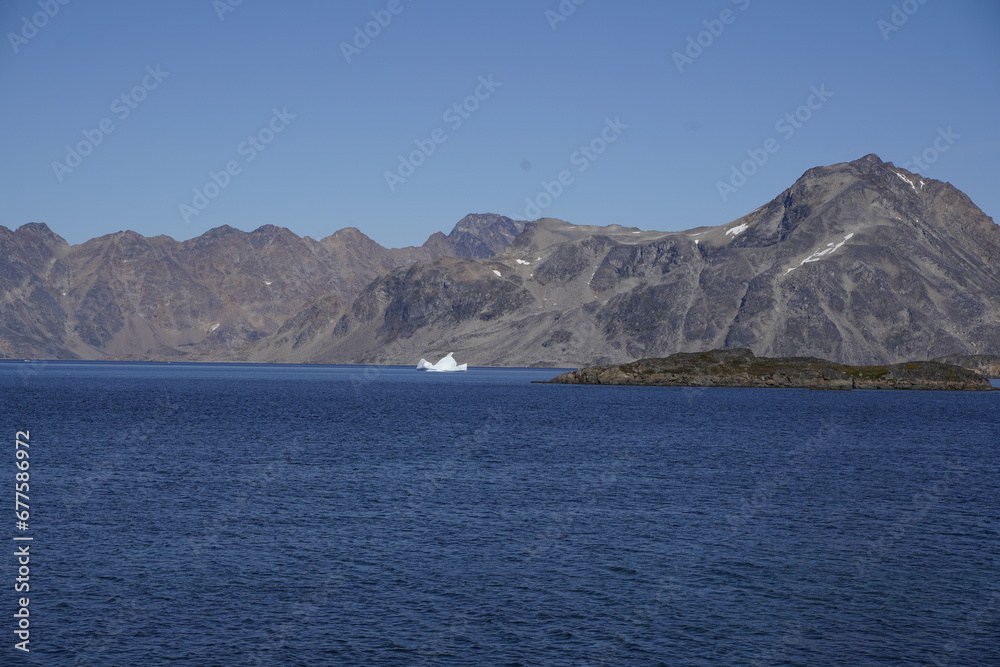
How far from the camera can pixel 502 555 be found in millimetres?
43062

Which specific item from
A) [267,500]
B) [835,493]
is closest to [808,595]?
[835,493]

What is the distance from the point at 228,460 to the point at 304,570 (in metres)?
40.4

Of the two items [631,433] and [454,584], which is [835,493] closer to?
[454,584]

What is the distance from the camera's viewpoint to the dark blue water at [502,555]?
30984 mm

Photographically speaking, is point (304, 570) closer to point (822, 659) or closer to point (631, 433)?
point (822, 659)

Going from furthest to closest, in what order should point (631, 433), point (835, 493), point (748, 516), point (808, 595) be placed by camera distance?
1. point (631, 433)
2. point (835, 493)
3. point (748, 516)
4. point (808, 595)

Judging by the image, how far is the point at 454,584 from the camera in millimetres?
37812

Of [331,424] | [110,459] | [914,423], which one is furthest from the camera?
[914,423]

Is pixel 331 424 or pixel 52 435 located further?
pixel 331 424

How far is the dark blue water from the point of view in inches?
1220

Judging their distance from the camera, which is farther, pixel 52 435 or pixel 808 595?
pixel 52 435

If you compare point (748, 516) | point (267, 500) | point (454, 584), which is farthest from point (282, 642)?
point (748, 516)

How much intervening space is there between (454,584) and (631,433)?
74585 millimetres

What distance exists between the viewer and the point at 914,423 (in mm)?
133500
